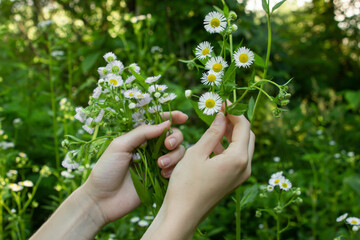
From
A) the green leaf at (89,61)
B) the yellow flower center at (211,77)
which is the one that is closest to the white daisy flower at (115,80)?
the yellow flower center at (211,77)

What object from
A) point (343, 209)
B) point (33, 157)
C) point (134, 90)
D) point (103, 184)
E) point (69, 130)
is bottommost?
point (343, 209)

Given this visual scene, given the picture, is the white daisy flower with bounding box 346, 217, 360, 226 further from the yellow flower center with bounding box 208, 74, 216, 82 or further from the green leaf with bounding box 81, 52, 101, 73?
the green leaf with bounding box 81, 52, 101, 73

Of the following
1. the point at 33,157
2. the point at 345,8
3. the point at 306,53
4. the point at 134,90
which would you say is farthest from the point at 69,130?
the point at 345,8

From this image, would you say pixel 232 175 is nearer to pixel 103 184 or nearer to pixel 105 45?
pixel 103 184

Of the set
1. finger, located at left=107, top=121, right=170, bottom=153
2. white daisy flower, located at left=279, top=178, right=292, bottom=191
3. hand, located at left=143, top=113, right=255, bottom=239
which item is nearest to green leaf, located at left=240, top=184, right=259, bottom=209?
white daisy flower, located at left=279, top=178, right=292, bottom=191

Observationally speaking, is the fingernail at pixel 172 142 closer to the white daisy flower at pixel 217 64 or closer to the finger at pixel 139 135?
the finger at pixel 139 135
